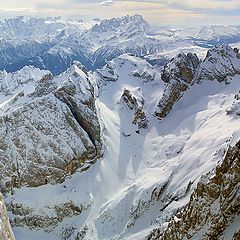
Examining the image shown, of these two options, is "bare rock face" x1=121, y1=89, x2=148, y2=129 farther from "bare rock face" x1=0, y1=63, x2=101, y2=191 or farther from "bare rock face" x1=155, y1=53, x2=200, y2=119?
"bare rock face" x1=0, y1=63, x2=101, y2=191

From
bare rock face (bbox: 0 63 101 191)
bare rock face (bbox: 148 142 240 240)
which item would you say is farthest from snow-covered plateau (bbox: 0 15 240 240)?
bare rock face (bbox: 0 63 101 191)

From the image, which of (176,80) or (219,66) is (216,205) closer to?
(176,80)

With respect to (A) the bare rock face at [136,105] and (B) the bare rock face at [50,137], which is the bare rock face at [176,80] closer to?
(A) the bare rock face at [136,105]

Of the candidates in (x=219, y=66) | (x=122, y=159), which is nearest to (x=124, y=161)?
(x=122, y=159)

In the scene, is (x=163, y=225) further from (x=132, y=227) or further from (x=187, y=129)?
(x=187, y=129)

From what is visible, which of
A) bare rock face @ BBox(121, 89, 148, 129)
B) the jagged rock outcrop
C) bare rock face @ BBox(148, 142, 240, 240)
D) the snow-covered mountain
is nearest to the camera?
bare rock face @ BBox(148, 142, 240, 240)

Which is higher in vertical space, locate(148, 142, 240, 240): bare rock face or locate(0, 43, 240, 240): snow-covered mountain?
locate(148, 142, 240, 240): bare rock face
